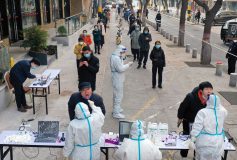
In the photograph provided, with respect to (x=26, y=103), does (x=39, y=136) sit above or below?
above

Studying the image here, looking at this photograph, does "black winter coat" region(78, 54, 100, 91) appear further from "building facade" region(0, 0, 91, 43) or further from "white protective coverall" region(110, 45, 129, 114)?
"building facade" region(0, 0, 91, 43)

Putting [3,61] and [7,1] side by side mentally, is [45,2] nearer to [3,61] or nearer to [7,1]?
[7,1]

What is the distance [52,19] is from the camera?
27.7 meters

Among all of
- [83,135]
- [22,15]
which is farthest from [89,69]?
[22,15]

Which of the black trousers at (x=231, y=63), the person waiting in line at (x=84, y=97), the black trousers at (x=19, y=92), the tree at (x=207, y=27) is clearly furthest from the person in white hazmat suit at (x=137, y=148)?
the tree at (x=207, y=27)

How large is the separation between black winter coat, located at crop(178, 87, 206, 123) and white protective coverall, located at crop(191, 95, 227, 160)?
1.01 m

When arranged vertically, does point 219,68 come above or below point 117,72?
below

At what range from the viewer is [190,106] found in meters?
6.49

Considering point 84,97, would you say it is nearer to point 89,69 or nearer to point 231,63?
point 89,69

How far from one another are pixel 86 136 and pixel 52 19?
2388 centimetres

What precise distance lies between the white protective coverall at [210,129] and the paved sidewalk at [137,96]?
1.79 metres

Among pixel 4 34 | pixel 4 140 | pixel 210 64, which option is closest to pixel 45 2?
pixel 4 34

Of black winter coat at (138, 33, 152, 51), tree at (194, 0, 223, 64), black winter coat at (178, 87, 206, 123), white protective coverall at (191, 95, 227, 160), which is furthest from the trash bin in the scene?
white protective coverall at (191, 95, 227, 160)

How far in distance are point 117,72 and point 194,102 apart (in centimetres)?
300
